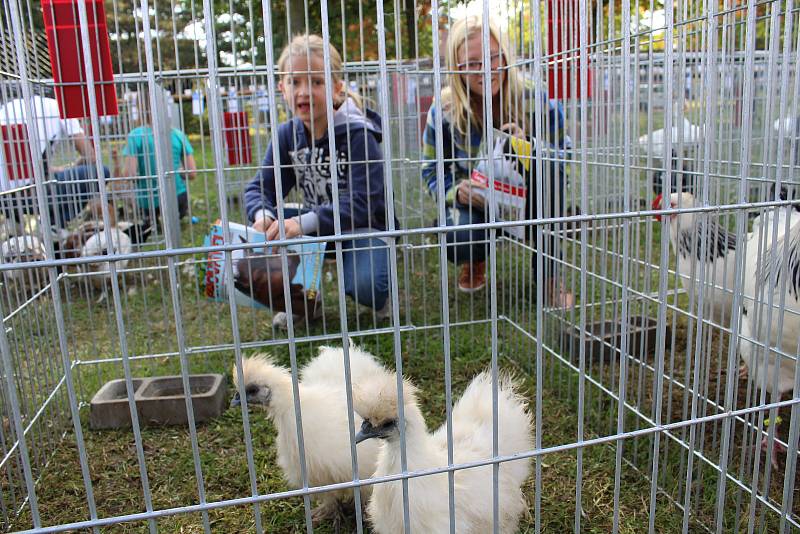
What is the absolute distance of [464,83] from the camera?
358 centimetres

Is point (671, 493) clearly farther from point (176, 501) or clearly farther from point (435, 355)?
point (176, 501)

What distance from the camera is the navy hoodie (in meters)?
3.39

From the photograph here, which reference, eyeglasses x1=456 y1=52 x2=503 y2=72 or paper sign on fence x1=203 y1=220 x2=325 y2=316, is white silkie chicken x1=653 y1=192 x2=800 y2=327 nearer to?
eyeglasses x1=456 y1=52 x2=503 y2=72

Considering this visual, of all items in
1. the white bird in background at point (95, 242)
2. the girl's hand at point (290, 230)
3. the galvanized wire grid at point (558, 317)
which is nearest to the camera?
the galvanized wire grid at point (558, 317)

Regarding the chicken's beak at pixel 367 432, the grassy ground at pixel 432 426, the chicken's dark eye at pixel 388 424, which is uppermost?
the chicken's dark eye at pixel 388 424

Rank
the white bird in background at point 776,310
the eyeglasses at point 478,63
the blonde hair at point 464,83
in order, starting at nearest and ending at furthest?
the white bird in background at point 776,310 → the blonde hair at point 464,83 → the eyeglasses at point 478,63

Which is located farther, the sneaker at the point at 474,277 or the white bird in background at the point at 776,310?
the sneaker at the point at 474,277

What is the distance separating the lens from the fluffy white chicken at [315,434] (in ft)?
6.88

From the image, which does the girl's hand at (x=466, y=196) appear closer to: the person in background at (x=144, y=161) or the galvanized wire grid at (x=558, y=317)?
the galvanized wire grid at (x=558, y=317)

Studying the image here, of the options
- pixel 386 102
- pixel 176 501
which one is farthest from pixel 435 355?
pixel 386 102

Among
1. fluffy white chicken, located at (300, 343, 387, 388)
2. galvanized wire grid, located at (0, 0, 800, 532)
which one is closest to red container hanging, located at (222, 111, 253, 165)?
galvanized wire grid, located at (0, 0, 800, 532)

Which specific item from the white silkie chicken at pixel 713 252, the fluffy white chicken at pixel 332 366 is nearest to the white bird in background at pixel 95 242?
the fluffy white chicken at pixel 332 366

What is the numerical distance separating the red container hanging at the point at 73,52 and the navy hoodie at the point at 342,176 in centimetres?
92

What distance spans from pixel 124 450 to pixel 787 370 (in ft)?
9.01
